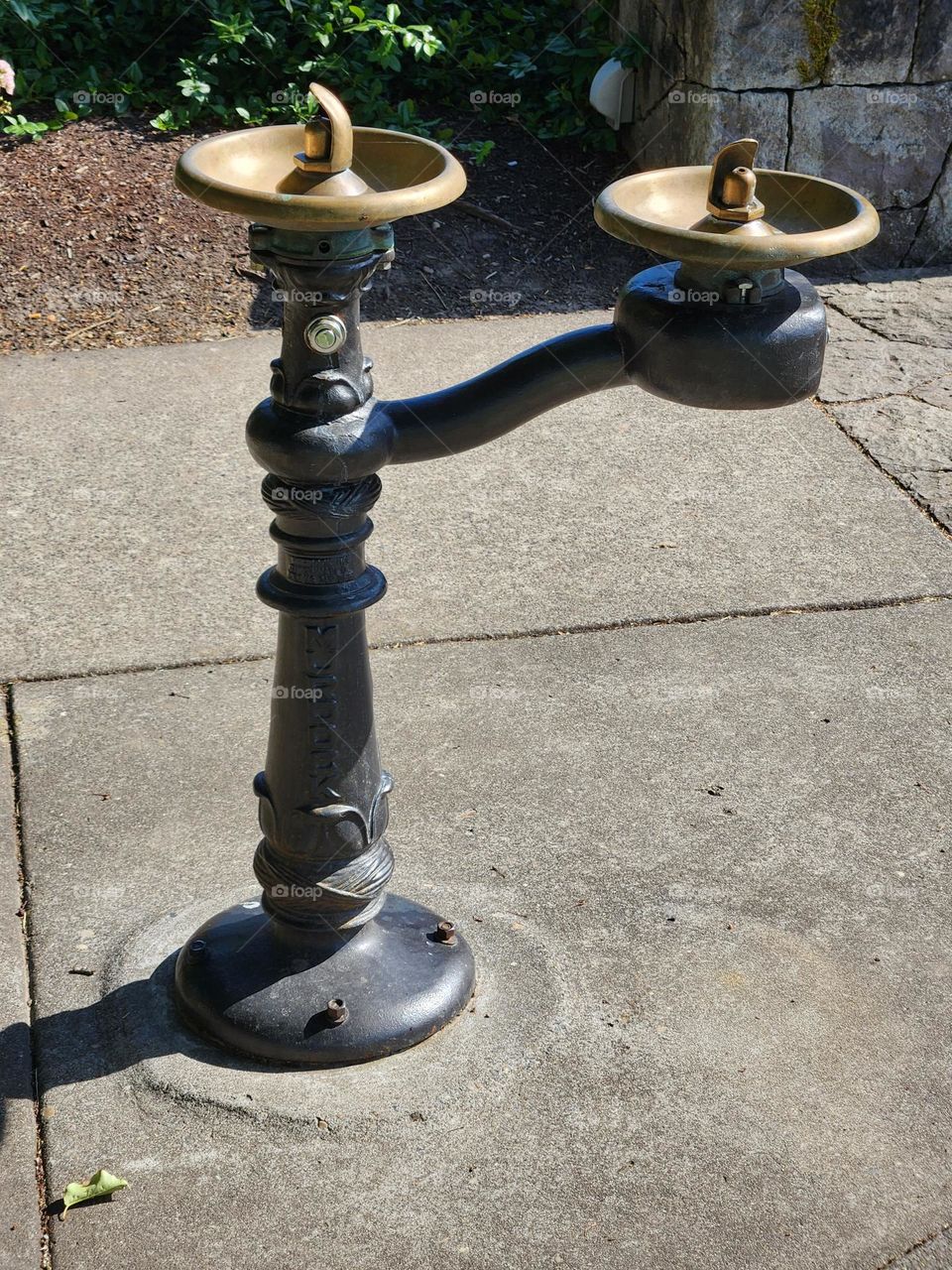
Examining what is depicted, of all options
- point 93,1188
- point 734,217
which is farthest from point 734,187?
point 93,1188

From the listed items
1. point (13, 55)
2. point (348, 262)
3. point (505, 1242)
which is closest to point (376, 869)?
point (505, 1242)

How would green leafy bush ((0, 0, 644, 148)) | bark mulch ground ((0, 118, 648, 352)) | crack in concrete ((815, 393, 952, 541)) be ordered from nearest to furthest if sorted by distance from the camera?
1. crack in concrete ((815, 393, 952, 541))
2. bark mulch ground ((0, 118, 648, 352))
3. green leafy bush ((0, 0, 644, 148))

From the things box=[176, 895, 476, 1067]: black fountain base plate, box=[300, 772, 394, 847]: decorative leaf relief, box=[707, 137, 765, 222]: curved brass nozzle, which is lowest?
box=[176, 895, 476, 1067]: black fountain base plate

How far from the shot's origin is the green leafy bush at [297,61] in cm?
668

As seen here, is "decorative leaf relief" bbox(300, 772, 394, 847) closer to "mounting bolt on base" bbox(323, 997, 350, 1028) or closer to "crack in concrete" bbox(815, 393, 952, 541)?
"mounting bolt on base" bbox(323, 997, 350, 1028)

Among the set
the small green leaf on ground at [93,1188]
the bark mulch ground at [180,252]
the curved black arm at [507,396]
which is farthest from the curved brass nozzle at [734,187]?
the bark mulch ground at [180,252]

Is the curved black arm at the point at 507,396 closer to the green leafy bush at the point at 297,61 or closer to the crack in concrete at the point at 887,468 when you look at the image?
the crack in concrete at the point at 887,468

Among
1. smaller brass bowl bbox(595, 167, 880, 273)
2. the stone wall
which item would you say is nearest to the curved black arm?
smaller brass bowl bbox(595, 167, 880, 273)

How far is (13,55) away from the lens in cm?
690

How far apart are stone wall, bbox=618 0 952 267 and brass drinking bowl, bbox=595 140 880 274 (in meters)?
4.09

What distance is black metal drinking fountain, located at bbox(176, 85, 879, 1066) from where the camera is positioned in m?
1.92

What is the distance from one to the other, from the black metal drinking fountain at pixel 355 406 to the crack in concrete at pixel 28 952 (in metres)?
0.27

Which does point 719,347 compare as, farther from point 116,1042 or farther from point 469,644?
point 469,644

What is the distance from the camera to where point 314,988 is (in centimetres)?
240
